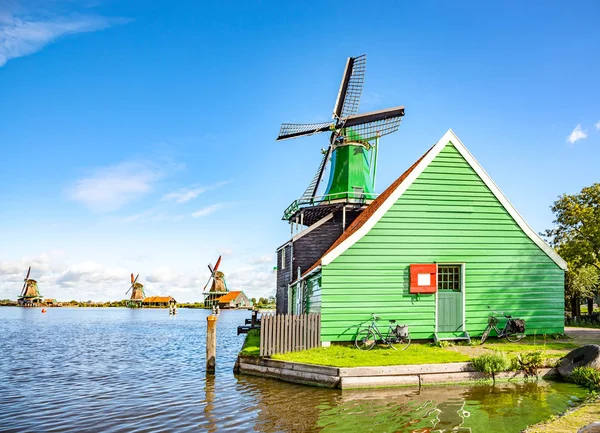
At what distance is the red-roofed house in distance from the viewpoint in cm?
13812

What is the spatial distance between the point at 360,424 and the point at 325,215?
56.6ft

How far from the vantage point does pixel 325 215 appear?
2723 centimetres

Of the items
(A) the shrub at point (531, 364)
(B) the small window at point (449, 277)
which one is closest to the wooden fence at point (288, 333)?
(B) the small window at point (449, 277)

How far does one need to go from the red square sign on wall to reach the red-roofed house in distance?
397ft

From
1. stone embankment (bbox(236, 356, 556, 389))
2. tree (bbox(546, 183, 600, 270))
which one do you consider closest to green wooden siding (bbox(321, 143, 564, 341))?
stone embankment (bbox(236, 356, 556, 389))

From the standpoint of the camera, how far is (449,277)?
60.5ft

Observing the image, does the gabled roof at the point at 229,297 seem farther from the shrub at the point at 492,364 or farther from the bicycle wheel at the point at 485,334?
the shrub at the point at 492,364

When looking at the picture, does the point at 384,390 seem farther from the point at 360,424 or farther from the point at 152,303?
the point at 152,303

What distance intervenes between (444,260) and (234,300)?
131m

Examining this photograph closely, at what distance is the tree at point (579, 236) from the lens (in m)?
32.8

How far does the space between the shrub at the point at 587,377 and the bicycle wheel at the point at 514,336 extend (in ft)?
13.7

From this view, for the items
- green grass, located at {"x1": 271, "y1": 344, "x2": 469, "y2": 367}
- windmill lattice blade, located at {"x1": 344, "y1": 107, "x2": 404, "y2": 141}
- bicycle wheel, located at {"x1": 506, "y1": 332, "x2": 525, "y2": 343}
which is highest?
windmill lattice blade, located at {"x1": 344, "y1": 107, "x2": 404, "y2": 141}

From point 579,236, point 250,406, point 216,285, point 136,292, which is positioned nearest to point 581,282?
point 579,236

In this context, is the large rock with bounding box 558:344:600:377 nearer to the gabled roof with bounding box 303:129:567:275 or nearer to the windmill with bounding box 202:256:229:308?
the gabled roof with bounding box 303:129:567:275
